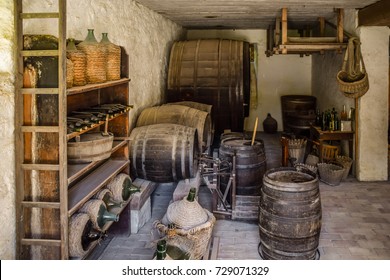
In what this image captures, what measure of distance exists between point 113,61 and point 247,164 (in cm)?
173

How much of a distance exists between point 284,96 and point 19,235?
6.83 meters

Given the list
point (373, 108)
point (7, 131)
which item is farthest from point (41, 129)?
point (373, 108)

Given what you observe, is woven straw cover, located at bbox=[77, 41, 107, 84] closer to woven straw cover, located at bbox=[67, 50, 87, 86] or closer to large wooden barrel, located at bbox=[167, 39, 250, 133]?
woven straw cover, located at bbox=[67, 50, 87, 86]

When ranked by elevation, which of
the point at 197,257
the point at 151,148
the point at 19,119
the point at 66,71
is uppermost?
the point at 66,71

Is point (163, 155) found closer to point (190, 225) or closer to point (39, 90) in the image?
point (190, 225)

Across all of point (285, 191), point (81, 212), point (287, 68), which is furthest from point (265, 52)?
point (81, 212)

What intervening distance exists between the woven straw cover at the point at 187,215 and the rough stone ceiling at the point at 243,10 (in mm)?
2690

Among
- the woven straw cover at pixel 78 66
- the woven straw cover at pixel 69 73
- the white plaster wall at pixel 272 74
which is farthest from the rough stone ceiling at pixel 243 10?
the woven straw cover at pixel 69 73

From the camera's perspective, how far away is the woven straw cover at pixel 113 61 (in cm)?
311

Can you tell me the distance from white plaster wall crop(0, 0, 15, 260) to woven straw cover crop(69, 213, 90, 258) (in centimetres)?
32

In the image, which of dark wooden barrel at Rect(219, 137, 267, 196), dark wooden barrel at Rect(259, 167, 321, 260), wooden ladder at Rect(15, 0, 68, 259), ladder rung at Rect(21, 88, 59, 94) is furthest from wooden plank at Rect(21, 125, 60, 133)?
dark wooden barrel at Rect(219, 137, 267, 196)

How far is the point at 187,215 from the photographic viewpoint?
3.19 meters

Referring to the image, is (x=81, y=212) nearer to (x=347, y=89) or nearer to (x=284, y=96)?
(x=347, y=89)

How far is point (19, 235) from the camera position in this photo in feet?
7.78
